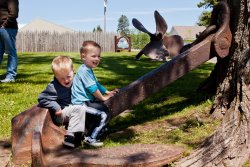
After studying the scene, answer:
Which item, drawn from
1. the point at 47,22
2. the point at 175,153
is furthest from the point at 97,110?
the point at 47,22

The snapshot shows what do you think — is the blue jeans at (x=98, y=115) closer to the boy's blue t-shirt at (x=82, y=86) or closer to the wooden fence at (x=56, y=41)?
the boy's blue t-shirt at (x=82, y=86)

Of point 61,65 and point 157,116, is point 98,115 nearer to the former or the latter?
point 61,65

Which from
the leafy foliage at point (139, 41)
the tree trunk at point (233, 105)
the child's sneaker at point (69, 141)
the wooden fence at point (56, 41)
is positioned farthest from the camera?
the leafy foliage at point (139, 41)

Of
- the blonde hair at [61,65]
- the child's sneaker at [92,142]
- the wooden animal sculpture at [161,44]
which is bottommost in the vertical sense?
the child's sneaker at [92,142]

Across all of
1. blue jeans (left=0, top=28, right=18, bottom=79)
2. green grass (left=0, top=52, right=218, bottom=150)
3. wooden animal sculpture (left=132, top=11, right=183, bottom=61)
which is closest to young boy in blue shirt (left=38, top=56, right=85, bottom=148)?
green grass (left=0, top=52, right=218, bottom=150)

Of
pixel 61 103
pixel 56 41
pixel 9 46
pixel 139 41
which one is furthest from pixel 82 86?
pixel 139 41

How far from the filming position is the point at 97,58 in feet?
12.4

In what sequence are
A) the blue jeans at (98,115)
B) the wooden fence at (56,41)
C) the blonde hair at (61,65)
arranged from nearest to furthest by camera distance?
the blonde hair at (61,65)
the blue jeans at (98,115)
the wooden fence at (56,41)

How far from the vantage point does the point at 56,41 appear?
24344mm

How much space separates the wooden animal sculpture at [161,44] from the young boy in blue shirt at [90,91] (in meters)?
1.04

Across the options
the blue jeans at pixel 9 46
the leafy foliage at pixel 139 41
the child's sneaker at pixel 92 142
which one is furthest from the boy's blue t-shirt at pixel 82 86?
the leafy foliage at pixel 139 41

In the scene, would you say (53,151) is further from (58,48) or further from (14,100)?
(58,48)

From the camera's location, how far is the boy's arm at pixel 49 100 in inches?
133

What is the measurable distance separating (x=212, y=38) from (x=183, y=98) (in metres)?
1.36
